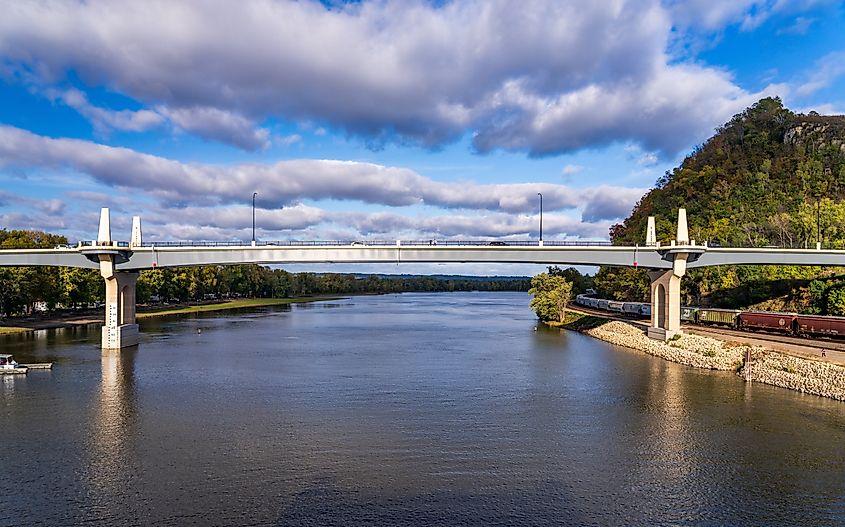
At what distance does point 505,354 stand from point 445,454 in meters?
36.4

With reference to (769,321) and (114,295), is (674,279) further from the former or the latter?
(114,295)

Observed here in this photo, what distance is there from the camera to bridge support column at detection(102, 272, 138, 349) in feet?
218

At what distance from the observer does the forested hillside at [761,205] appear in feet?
290

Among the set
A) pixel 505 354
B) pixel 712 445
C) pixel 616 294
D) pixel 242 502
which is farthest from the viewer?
pixel 616 294

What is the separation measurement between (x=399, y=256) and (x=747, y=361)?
37700mm

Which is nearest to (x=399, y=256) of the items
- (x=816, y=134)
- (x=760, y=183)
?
(x=760, y=183)

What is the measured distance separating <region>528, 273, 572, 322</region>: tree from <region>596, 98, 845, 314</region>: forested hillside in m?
13.0

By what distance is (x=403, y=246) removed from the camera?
69875mm

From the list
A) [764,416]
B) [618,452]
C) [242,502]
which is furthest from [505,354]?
[242,502]

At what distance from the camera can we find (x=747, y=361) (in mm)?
50562

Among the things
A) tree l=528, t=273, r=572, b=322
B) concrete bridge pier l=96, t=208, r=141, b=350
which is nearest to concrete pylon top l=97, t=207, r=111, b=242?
concrete bridge pier l=96, t=208, r=141, b=350

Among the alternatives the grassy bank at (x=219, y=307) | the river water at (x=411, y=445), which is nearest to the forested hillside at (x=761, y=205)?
the river water at (x=411, y=445)

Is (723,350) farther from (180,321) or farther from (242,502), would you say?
(180,321)

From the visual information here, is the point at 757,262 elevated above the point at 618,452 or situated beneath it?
elevated above
